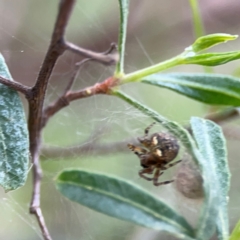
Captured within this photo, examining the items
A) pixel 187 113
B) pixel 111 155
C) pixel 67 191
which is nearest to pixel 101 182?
pixel 67 191

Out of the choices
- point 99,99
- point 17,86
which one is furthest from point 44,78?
point 99,99

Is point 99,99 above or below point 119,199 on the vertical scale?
below

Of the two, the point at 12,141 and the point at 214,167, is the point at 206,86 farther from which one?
the point at 12,141

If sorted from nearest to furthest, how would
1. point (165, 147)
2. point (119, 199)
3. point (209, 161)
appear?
1. point (119, 199)
2. point (209, 161)
3. point (165, 147)

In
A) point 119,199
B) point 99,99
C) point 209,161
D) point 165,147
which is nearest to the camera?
point 119,199

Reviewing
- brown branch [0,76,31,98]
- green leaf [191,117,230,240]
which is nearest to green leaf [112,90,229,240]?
green leaf [191,117,230,240]

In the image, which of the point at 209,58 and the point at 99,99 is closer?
the point at 209,58
